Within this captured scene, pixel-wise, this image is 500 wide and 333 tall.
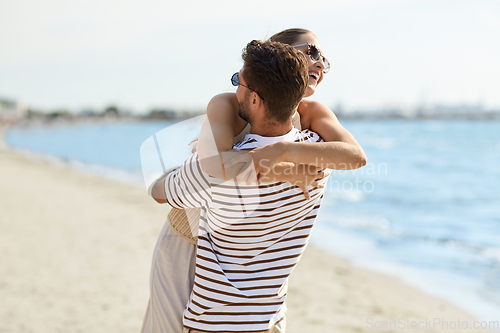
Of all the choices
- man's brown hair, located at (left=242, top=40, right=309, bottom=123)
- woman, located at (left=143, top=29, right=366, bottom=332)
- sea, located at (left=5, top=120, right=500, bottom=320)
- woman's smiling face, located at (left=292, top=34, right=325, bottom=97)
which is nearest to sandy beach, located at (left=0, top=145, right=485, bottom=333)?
sea, located at (left=5, top=120, right=500, bottom=320)

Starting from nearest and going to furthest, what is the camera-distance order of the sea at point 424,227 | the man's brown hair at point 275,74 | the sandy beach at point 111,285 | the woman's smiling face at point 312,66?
the man's brown hair at point 275,74, the woman's smiling face at point 312,66, the sandy beach at point 111,285, the sea at point 424,227

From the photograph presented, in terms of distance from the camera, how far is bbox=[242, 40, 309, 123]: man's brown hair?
1.12 m

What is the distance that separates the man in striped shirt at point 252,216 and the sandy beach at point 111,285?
2918mm

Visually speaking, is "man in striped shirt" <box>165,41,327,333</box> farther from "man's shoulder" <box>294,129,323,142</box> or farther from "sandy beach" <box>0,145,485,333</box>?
"sandy beach" <box>0,145,485,333</box>

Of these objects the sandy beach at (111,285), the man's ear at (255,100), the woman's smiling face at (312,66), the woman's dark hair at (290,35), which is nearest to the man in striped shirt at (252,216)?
the man's ear at (255,100)

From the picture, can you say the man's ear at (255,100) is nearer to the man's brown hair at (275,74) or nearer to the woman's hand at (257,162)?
the man's brown hair at (275,74)

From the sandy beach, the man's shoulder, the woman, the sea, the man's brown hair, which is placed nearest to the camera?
the man's brown hair

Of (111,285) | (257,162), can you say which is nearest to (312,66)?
(257,162)

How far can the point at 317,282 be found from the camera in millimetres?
5254

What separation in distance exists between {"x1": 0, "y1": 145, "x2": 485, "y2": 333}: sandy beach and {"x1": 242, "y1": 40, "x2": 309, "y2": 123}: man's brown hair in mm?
3339

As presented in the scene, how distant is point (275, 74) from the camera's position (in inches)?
44.3

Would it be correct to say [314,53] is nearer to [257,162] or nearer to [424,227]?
[257,162]

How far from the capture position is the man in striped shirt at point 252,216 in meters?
1.16

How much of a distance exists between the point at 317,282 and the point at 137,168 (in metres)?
16.1
